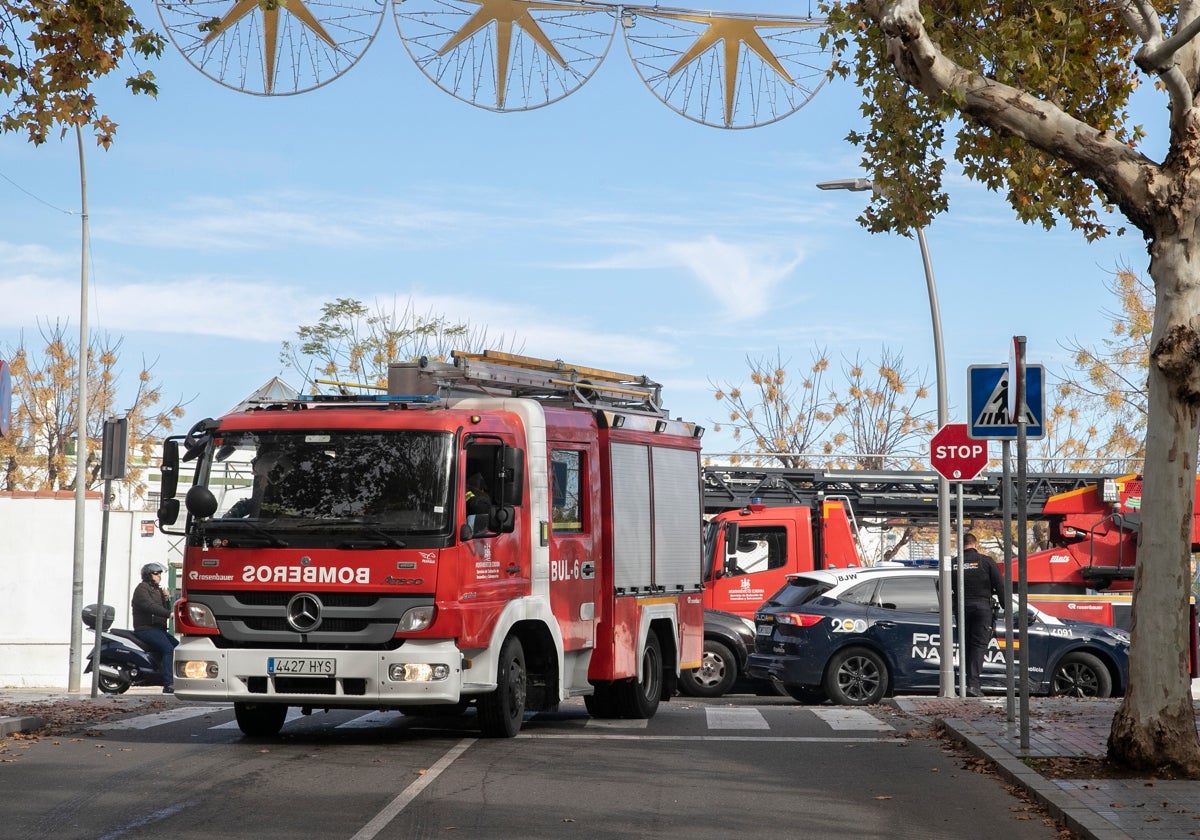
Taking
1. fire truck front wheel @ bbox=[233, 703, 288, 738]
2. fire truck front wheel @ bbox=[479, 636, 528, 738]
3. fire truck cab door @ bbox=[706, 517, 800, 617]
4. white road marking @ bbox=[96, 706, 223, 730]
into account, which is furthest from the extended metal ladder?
fire truck front wheel @ bbox=[233, 703, 288, 738]

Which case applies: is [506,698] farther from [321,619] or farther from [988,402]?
[988,402]

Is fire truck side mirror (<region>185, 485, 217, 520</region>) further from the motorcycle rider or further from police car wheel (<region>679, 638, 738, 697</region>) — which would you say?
police car wheel (<region>679, 638, 738, 697</region>)

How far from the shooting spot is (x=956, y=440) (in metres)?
17.5

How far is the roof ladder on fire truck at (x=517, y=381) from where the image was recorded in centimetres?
1374

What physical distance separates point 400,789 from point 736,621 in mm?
11292

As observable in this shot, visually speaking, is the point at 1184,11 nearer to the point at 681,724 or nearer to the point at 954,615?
the point at 681,724

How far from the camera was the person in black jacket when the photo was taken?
1881cm

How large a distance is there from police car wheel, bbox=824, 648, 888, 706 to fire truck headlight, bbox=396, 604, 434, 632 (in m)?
8.30

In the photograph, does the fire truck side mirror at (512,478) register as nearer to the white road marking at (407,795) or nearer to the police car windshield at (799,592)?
the white road marking at (407,795)

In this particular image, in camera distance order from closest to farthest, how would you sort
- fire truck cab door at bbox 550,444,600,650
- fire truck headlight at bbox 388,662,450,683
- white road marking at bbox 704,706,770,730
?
1. fire truck headlight at bbox 388,662,450,683
2. fire truck cab door at bbox 550,444,600,650
3. white road marking at bbox 704,706,770,730

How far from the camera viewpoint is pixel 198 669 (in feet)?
39.4

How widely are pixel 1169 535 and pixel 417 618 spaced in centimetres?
527

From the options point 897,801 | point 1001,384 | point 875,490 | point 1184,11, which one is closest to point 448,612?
point 897,801

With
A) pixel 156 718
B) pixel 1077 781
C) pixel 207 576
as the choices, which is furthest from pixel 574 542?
pixel 1077 781
